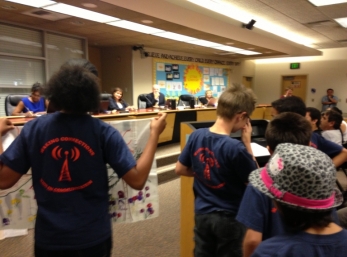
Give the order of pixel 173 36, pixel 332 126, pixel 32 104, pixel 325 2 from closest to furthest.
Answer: pixel 332 126 → pixel 32 104 → pixel 325 2 → pixel 173 36

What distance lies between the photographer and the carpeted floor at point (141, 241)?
8.14ft

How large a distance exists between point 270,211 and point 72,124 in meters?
0.73

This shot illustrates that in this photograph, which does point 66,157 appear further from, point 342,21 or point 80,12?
point 342,21

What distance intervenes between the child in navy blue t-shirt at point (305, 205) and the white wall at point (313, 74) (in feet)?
38.2

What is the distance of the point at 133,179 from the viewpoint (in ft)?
3.46

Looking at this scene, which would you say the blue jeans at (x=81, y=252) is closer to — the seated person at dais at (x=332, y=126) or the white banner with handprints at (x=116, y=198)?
the white banner with handprints at (x=116, y=198)

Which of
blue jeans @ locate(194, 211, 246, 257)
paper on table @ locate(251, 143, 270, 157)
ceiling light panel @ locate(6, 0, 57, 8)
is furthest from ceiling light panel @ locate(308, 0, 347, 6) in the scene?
blue jeans @ locate(194, 211, 246, 257)

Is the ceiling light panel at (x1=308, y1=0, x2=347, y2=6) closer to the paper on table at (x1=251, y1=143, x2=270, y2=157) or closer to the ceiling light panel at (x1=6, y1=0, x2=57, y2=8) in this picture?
the ceiling light panel at (x1=6, y1=0, x2=57, y2=8)

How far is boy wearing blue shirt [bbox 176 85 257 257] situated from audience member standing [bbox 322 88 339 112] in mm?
10568

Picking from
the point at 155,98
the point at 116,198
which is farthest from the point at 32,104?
the point at 116,198

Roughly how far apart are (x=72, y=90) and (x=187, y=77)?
30.2 feet

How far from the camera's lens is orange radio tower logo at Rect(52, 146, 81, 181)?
3.25ft

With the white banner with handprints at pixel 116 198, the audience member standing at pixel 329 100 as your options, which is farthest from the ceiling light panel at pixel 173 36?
the audience member standing at pixel 329 100

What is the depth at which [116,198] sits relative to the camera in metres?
1.50
